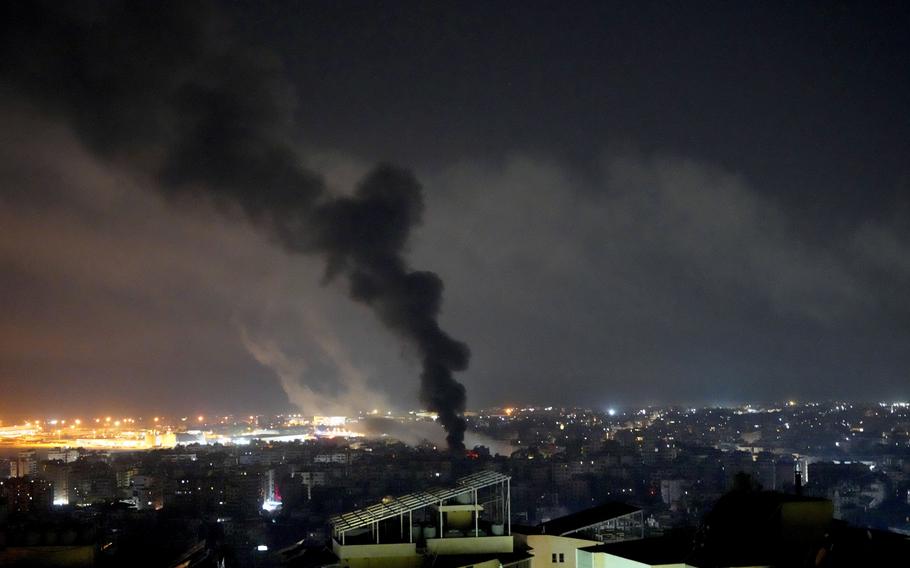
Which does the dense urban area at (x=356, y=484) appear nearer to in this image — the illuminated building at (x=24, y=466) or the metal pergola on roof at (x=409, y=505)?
the illuminated building at (x=24, y=466)

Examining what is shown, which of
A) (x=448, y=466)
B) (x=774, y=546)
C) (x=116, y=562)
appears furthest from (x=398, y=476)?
(x=774, y=546)

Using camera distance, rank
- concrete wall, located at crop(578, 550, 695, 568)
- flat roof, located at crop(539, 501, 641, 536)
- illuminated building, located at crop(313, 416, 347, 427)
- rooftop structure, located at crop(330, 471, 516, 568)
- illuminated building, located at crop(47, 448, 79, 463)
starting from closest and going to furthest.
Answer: concrete wall, located at crop(578, 550, 695, 568), rooftop structure, located at crop(330, 471, 516, 568), flat roof, located at crop(539, 501, 641, 536), illuminated building, located at crop(47, 448, 79, 463), illuminated building, located at crop(313, 416, 347, 427)

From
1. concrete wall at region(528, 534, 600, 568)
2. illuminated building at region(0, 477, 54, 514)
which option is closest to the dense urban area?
illuminated building at region(0, 477, 54, 514)

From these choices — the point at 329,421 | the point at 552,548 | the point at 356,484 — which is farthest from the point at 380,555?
the point at 329,421

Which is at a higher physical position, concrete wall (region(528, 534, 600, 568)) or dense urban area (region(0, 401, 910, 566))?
concrete wall (region(528, 534, 600, 568))

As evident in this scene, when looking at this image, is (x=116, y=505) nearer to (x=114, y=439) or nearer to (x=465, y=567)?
(x=465, y=567)

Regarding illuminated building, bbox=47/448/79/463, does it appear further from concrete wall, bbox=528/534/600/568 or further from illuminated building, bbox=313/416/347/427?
concrete wall, bbox=528/534/600/568

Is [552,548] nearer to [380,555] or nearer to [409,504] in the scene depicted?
[409,504]

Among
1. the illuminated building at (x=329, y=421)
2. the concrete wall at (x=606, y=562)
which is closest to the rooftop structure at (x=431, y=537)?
the concrete wall at (x=606, y=562)
